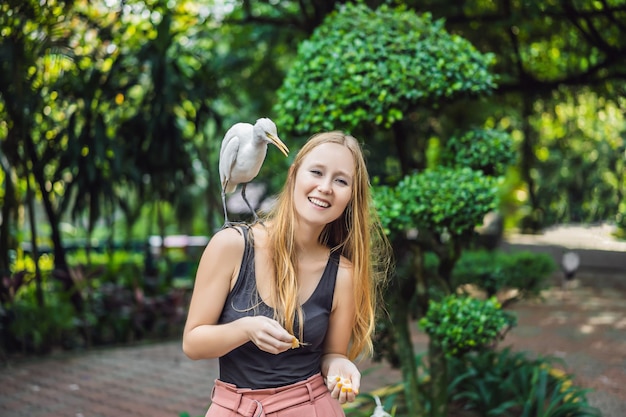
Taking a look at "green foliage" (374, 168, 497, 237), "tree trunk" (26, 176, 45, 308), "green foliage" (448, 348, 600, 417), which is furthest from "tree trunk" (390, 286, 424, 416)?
"tree trunk" (26, 176, 45, 308)

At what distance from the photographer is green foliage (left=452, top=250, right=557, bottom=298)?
5.27 m

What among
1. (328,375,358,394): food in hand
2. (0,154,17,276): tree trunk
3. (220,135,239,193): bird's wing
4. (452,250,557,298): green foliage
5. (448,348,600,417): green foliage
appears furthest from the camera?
(0,154,17,276): tree trunk

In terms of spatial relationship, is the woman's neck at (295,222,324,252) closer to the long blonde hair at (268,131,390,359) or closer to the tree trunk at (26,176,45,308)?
the long blonde hair at (268,131,390,359)

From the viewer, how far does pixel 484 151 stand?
3.73 m

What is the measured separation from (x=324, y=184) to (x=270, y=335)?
0.47 meters

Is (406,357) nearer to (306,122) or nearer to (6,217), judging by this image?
(306,122)

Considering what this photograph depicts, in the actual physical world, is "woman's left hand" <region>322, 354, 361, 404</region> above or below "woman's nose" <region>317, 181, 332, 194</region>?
below

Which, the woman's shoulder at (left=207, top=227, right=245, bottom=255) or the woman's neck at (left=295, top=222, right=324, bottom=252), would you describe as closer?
the woman's shoulder at (left=207, top=227, right=245, bottom=255)

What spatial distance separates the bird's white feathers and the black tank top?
0.39 metres

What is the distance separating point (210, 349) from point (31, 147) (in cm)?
599

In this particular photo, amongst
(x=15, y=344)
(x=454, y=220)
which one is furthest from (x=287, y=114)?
(x=15, y=344)

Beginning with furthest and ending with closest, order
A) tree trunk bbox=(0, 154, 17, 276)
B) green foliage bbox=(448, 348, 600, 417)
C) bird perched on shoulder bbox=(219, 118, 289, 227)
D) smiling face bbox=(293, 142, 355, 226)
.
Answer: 1. tree trunk bbox=(0, 154, 17, 276)
2. green foliage bbox=(448, 348, 600, 417)
3. bird perched on shoulder bbox=(219, 118, 289, 227)
4. smiling face bbox=(293, 142, 355, 226)

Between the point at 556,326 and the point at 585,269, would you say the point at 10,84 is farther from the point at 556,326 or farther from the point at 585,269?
the point at 585,269

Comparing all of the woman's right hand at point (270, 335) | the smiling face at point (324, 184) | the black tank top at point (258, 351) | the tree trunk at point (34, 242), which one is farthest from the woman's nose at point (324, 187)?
the tree trunk at point (34, 242)
